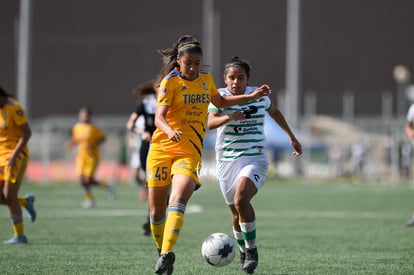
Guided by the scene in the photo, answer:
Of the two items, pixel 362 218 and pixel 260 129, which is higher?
pixel 260 129

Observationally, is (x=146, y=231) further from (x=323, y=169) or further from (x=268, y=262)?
(x=323, y=169)

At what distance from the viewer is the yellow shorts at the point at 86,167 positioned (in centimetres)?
2072

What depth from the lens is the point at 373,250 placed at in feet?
35.4

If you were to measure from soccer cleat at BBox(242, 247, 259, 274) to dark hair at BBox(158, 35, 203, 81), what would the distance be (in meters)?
2.06

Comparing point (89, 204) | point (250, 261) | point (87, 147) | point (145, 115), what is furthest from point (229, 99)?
point (87, 147)

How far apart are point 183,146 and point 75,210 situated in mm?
10261

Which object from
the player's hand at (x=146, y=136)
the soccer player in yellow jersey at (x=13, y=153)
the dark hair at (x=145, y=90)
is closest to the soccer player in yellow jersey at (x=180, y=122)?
the soccer player in yellow jersey at (x=13, y=153)

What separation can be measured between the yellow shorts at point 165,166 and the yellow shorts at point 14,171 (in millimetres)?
3487

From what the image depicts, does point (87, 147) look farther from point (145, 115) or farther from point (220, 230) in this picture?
point (220, 230)

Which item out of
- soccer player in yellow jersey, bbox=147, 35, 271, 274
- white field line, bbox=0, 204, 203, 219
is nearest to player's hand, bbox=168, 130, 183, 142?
soccer player in yellow jersey, bbox=147, 35, 271, 274

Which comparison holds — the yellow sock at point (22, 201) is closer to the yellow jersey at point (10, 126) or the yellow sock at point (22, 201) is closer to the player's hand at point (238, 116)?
the yellow jersey at point (10, 126)

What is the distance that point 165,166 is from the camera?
331 inches

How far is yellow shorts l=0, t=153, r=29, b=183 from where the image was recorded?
1136 centimetres

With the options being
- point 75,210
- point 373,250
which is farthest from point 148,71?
point 373,250
